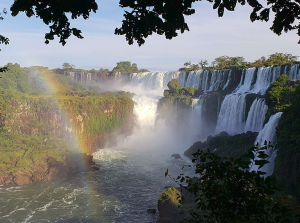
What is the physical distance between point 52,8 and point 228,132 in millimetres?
32362

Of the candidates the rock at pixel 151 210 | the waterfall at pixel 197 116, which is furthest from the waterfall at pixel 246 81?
the rock at pixel 151 210

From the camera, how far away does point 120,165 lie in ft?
104

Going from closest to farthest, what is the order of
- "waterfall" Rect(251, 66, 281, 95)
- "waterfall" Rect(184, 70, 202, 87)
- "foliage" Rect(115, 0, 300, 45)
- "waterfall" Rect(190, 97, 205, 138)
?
"foliage" Rect(115, 0, 300, 45)
"waterfall" Rect(251, 66, 281, 95)
"waterfall" Rect(190, 97, 205, 138)
"waterfall" Rect(184, 70, 202, 87)

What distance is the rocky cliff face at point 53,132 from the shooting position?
90.4 feet

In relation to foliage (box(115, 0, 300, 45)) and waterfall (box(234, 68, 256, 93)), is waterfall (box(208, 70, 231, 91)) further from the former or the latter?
foliage (box(115, 0, 300, 45))

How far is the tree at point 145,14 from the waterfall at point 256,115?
24730mm

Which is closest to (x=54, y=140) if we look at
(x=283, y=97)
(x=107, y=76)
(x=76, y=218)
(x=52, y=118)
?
(x=52, y=118)

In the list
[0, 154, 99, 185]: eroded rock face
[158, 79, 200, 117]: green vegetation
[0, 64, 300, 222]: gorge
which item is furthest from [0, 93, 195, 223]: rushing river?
[158, 79, 200, 117]: green vegetation

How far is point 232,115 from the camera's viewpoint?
3362 cm

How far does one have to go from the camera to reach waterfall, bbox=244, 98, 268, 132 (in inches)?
1083

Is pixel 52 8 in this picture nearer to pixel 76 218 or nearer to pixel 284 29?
pixel 284 29

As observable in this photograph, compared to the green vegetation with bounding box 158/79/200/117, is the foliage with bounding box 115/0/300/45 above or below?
above

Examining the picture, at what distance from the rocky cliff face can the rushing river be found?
156 cm

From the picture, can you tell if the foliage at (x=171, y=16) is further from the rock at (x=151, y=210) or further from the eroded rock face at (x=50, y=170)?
the eroded rock face at (x=50, y=170)
